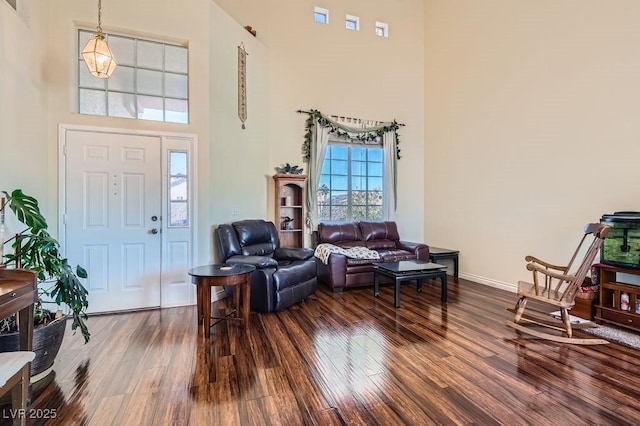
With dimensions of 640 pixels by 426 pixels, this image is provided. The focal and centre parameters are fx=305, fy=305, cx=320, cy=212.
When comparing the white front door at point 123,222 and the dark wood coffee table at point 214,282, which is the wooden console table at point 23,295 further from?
the white front door at point 123,222

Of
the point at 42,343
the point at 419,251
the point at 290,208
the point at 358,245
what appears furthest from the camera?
the point at 290,208

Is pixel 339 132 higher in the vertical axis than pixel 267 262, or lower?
higher

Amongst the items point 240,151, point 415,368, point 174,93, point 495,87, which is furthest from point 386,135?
point 415,368

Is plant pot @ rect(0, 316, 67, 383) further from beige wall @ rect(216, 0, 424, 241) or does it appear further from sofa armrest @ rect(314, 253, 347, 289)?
beige wall @ rect(216, 0, 424, 241)

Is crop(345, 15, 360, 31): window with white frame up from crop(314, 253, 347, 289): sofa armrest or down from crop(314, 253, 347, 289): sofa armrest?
up

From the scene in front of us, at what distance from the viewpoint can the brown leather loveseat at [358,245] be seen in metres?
4.51

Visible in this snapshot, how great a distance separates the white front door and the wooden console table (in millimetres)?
1821

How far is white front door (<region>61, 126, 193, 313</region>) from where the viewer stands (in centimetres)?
344

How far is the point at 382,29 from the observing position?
609 centimetres

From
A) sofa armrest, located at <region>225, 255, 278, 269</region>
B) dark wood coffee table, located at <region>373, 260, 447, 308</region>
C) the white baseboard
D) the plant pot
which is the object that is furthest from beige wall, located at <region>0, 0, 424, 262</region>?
dark wood coffee table, located at <region>373, 260, 447, 308</region>

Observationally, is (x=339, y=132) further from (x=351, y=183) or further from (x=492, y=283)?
(x=492, y=283)

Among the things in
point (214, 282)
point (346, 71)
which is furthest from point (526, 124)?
point (214, 282)

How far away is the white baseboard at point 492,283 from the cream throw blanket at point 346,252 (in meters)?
1.71

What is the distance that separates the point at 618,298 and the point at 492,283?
5.88 feet
